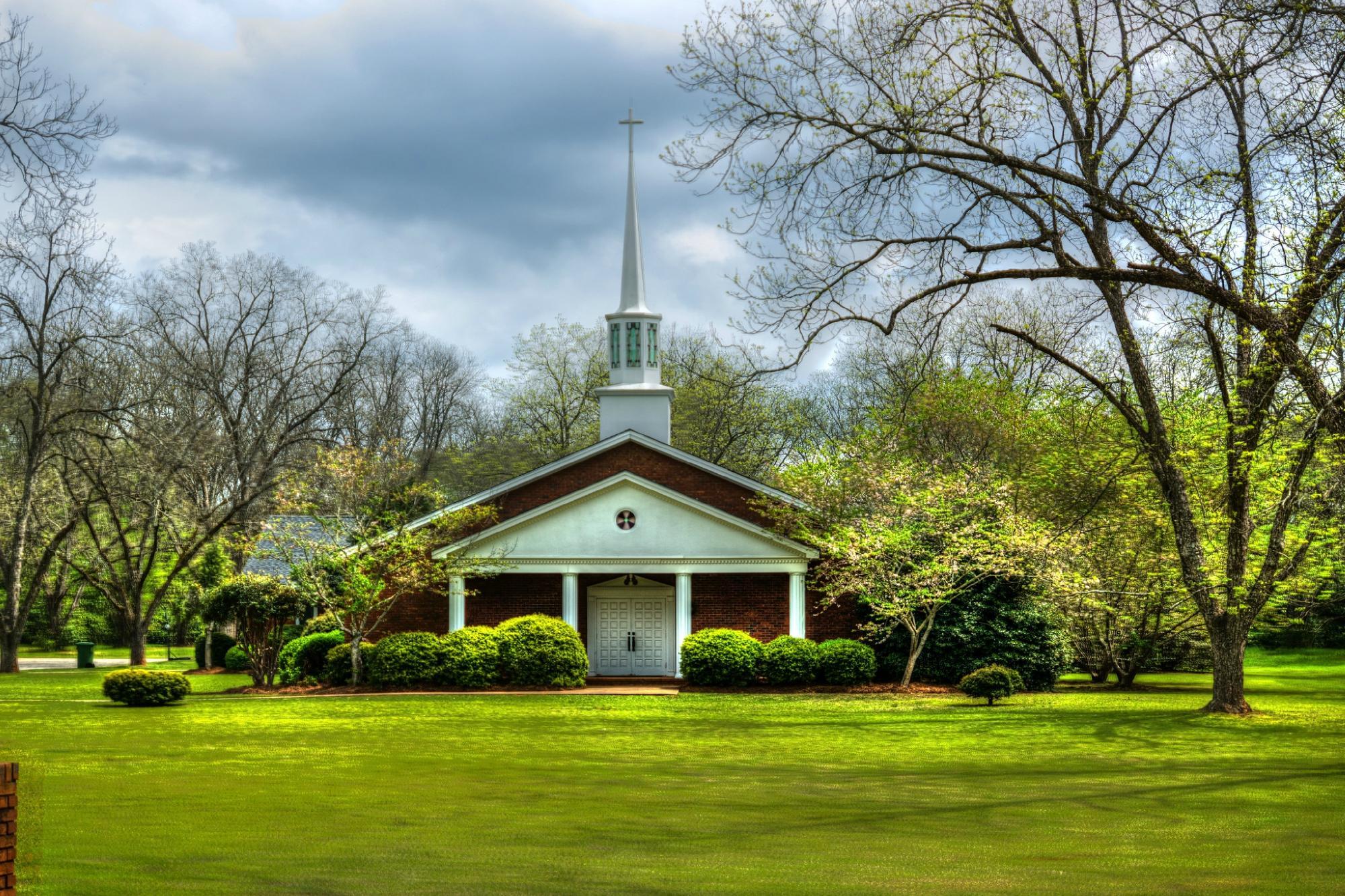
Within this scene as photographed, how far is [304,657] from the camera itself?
29.4m

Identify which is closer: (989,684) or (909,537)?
(989,684)

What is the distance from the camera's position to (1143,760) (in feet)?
54.6

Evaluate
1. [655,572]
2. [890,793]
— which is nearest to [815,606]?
[655,572]

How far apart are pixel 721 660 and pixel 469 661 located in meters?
5.71

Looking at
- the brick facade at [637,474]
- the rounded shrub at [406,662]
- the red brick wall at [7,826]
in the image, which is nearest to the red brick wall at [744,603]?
the brick facade at [637,474]

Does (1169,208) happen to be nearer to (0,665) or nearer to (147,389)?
(0,665)

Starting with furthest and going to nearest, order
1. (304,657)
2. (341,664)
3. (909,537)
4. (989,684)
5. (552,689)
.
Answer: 1. (304,657)
2. (341,664)
3. (552,689)
4. (909,537)
5. (989,684)

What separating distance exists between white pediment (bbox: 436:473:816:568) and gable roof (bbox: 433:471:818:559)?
0.06ft

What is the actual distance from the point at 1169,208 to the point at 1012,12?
404 centimetres

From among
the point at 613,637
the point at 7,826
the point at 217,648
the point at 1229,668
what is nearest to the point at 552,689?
the point at 613,637

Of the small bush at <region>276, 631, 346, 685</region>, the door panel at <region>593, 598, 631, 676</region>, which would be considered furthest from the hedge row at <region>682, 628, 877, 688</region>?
the small bush at <region>276, 631, 346, 685</region>

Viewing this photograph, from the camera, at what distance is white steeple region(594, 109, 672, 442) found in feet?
120

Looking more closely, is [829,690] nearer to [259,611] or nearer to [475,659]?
[475,659]

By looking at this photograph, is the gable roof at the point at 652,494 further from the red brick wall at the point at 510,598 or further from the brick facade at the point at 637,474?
the brick facade at the point at 637,474
